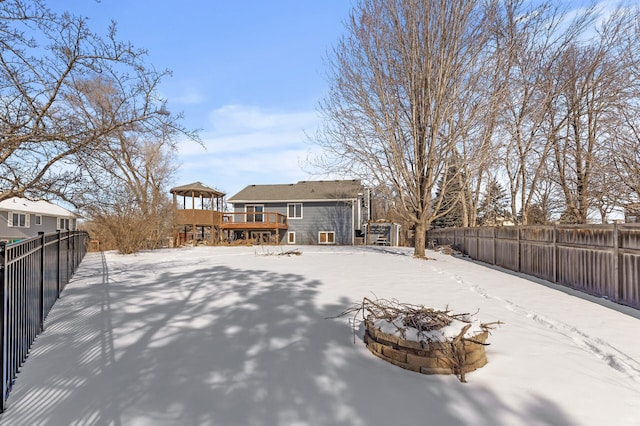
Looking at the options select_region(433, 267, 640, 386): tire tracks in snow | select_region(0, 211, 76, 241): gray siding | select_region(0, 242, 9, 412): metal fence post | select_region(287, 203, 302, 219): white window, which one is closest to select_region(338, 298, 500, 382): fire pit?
select_region(433, 267, 640, 386): tire tracks in snow

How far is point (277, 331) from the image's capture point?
4.21 meters

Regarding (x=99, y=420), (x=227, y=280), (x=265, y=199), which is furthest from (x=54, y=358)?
(x=265, y=199)

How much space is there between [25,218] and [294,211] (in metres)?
22.0

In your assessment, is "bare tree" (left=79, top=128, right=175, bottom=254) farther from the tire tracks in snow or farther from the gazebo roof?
the tire tracks in snow

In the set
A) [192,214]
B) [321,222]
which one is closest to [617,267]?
[321,222]

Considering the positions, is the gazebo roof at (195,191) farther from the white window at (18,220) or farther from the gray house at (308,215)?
the white window at (18,220)

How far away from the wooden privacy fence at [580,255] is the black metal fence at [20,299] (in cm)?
799

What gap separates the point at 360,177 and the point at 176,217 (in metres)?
12.0

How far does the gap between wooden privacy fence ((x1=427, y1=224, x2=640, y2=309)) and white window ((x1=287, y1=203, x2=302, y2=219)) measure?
16.8 meters

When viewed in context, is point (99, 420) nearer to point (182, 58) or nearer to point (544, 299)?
point (544, 299)

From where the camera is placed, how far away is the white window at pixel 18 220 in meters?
25.8

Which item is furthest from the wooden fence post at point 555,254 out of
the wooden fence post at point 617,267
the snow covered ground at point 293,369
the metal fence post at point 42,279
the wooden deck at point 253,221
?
the wooden deck at point 253,221

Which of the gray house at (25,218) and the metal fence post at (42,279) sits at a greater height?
the gray house at (25,218)

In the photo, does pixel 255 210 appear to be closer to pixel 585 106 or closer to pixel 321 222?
pixel 321 222
